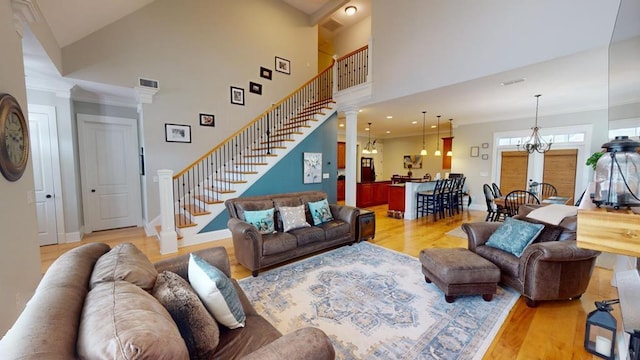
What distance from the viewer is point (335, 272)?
126 inches

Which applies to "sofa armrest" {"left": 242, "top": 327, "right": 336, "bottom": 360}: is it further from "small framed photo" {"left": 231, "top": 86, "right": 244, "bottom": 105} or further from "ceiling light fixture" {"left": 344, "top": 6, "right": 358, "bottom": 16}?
"ceiling light fixture" {"left": 344, "top": 6, "right": 358, "bottom": 16}

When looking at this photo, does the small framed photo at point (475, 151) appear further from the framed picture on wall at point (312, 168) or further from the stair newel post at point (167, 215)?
the stair newel post at point (167, 215)

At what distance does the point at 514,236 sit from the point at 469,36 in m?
3.19

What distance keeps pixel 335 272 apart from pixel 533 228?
2246 mm

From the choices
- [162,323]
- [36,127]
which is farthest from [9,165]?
[36,127]

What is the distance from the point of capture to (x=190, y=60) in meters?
5.18

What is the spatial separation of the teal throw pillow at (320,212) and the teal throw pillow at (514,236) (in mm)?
2204

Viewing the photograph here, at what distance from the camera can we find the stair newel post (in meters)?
3.87

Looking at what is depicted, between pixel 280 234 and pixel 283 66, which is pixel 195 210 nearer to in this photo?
pixel 280 234

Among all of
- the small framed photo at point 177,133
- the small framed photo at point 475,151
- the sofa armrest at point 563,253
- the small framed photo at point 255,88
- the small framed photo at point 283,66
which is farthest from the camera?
the small framed photo at point 475,151

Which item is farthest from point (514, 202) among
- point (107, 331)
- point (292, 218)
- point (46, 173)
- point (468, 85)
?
point (46, 173)

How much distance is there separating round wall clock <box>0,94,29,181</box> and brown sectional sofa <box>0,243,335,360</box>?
1.29 metres

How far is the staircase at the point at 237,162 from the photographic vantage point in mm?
4195

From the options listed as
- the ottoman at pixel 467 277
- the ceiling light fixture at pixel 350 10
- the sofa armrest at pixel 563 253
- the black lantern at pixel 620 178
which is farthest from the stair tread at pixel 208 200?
the ceiling light fixture at pixel 350 10
